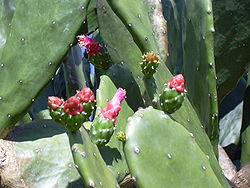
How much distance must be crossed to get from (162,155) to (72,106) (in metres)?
0.28

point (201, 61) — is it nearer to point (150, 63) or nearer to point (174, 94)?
point (150, 63)

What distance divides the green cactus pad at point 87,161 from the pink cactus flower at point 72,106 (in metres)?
0.07

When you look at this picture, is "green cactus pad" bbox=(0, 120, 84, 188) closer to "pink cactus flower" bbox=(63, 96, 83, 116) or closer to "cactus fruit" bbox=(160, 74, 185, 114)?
"cactus fruit" bbox=(160, 74, 185, 114)

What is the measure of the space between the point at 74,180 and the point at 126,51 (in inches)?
23.2

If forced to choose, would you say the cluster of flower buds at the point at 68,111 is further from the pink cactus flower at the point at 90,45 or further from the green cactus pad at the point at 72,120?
the pink cactus flower at the point at 90,45

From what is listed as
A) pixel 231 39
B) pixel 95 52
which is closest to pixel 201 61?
pixel 95 52

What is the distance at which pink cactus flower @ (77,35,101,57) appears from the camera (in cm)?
195

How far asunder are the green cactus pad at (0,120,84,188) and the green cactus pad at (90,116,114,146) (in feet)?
1.03

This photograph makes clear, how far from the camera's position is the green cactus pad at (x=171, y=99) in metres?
1.49

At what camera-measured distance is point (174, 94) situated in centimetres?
149

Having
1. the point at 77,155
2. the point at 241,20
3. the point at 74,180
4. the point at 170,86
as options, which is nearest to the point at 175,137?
the point at 170,86

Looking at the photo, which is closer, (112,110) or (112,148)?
(112,110)

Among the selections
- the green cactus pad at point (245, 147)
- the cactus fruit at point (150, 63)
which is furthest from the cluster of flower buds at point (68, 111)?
the green cactus pad at point (245, 147)

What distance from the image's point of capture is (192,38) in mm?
2045
